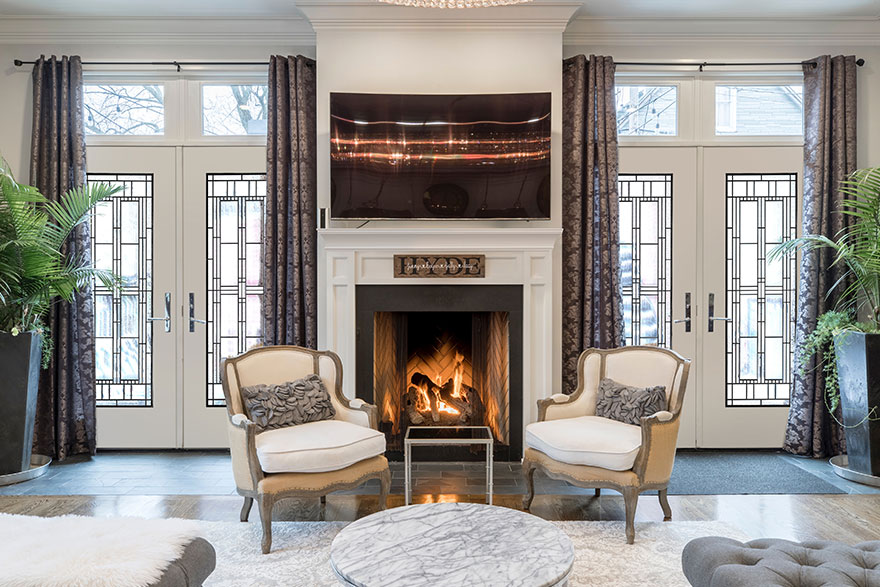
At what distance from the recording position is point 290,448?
119 inches

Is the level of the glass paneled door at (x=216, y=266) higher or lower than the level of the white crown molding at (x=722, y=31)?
lower

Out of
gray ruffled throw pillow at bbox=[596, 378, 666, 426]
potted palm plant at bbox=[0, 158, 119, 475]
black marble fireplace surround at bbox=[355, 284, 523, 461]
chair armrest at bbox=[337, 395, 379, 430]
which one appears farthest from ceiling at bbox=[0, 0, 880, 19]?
chair armrest at bbox=[337, 395, 379, 430]

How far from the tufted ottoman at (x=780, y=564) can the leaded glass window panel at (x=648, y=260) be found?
2807 mm

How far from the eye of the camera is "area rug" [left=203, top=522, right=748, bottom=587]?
2641 mm

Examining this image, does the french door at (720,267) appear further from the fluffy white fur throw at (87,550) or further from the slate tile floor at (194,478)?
the fluffy white fur throw at (87,550)

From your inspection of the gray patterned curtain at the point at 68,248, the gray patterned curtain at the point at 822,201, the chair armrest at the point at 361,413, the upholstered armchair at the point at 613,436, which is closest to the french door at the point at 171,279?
the gray patterned curtain at the point at 68,248

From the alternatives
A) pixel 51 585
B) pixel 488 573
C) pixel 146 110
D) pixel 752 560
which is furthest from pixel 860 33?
pixel 51 585

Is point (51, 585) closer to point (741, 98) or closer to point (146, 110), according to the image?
point (146, 110)

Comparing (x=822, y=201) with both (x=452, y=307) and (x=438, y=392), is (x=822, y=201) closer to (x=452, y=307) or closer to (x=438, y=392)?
(x=452, y=307)

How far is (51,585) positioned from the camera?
1.67 meters

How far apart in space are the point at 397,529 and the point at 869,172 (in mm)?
3898

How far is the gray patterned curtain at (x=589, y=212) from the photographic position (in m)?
4.48

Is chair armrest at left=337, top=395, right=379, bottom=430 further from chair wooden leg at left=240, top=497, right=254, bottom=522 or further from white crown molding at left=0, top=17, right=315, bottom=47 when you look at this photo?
white crown molding at left=0, top=17, right=315, bottom=47

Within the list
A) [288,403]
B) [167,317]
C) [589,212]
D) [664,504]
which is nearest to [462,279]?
[589,212]
